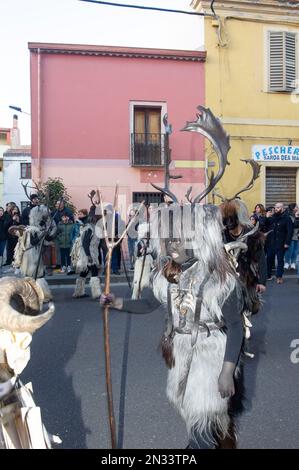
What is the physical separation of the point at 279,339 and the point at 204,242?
418 centimetres

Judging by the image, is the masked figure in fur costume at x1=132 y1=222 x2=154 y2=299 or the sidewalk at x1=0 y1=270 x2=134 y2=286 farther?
the sidewalk at x1=0 y1=270 x2=134 y2=286

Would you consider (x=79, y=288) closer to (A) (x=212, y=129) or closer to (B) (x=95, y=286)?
(B) (x=95, y=286)

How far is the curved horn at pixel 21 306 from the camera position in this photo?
6.81 ft

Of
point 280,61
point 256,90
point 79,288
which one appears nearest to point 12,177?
point 256,90

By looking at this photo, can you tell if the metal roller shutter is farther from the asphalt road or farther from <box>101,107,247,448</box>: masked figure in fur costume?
<box>101,107,247,448</box>: masked figure in fur costume

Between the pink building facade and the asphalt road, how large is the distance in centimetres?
878

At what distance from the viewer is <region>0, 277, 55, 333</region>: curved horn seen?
6.81 ft

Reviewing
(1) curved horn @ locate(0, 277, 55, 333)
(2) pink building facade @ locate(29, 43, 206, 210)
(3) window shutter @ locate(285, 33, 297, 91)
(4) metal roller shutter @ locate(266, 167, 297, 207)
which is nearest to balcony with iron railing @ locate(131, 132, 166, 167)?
(2) pink building facade @ locate(29, 43, 206, 210)

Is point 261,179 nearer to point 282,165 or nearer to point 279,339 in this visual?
point 282,165

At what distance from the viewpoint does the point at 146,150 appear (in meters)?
15.9

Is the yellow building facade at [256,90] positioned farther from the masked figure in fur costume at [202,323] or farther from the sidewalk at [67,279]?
the masked figure in fur costume at [202,323]

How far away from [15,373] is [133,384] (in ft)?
9.11

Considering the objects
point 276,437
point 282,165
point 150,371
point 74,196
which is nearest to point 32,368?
point 150,371

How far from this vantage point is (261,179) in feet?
53.3
